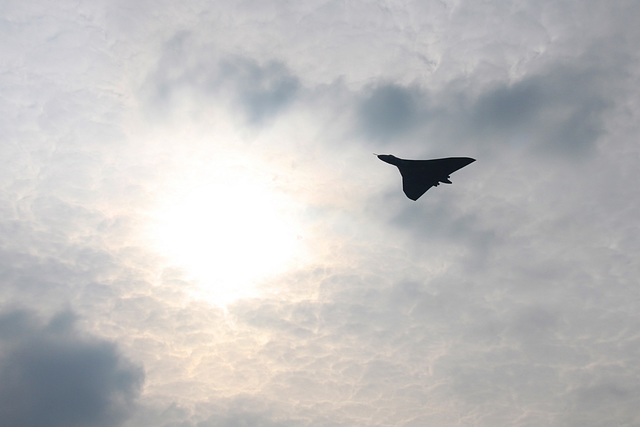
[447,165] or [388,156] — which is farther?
[388,156]

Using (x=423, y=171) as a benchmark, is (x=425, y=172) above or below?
below

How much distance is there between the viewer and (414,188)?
57188mm

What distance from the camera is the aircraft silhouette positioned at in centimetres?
5109

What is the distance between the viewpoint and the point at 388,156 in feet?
180

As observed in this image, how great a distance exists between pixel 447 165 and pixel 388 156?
8665mm

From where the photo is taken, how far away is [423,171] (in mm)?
53500

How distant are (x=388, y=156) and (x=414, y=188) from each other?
6.95 meters

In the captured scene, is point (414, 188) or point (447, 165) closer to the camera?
point (447, 165)

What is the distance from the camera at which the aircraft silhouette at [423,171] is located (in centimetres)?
5109

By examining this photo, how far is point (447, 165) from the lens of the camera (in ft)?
169

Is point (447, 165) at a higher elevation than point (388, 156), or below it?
below
